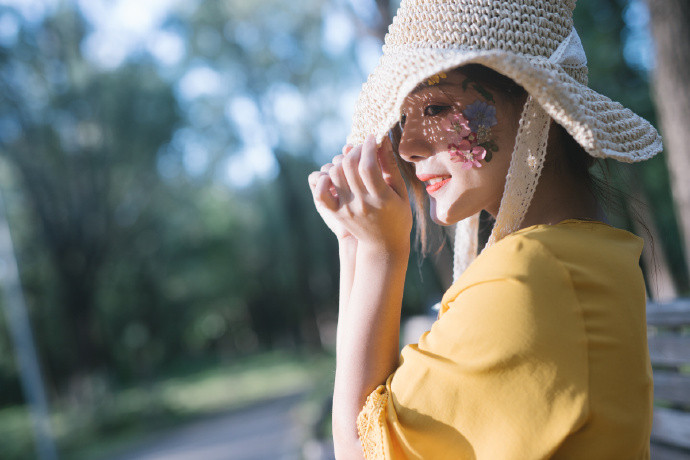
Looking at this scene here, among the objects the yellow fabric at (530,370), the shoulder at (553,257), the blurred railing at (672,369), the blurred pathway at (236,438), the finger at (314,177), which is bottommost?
the blurred pathway at (236,438)

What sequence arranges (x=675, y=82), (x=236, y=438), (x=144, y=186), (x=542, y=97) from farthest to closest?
(x=144, y=186), (x=236, y=438), (x=675, y=82), (x=542, y=97)

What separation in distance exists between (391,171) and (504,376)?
498 millimetres

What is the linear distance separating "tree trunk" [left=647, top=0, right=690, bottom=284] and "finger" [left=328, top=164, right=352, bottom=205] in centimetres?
308

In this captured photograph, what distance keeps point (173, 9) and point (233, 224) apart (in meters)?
15.0

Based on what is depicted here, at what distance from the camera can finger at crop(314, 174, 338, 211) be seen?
4.20 ft

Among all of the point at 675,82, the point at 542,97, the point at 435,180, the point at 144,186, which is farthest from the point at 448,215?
the point at 144,186

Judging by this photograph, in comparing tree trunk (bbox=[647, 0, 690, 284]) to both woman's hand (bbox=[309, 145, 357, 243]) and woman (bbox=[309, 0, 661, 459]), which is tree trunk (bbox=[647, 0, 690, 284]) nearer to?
woman (bbox=[309, 0, 661, 459])

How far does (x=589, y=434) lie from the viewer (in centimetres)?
104

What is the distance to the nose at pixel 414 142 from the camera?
1.31 metres

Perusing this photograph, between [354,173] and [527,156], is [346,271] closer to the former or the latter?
[354,173]

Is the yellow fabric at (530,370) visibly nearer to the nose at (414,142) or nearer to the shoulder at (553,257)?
the shoulder at (553,257)

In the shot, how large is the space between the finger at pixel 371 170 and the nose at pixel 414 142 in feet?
0.32

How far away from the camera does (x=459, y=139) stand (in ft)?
4.11

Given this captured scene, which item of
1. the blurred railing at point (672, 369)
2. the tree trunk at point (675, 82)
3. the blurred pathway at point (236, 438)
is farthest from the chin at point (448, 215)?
the blurred pathway at point (236, 438)
